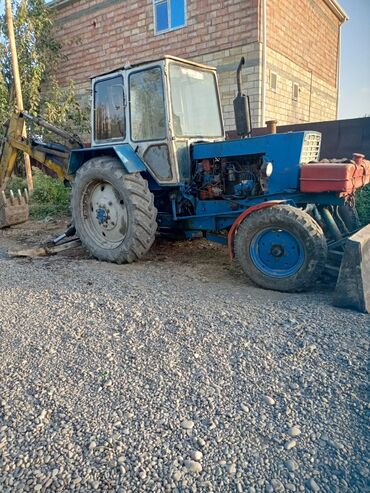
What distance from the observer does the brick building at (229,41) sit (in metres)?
9.35

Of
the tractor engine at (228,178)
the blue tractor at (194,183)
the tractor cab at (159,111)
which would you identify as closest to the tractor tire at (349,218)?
the blue tractor at (194,183)

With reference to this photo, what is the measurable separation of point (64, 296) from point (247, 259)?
75.7 inches

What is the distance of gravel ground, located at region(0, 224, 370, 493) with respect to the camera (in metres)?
1.69

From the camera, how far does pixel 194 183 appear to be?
493cm

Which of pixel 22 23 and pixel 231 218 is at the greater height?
pixel 22 23

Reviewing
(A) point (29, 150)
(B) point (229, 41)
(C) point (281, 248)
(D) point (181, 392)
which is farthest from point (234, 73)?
(D) point (181, 392)

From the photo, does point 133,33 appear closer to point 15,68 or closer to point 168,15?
point 168,15

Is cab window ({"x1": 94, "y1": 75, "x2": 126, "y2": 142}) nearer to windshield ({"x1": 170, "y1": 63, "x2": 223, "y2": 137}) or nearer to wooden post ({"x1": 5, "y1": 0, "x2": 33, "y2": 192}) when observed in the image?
windshield ({"x1": 170, "y1": 63, "x2": 223, "y2": 137})

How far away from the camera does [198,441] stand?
1858mm

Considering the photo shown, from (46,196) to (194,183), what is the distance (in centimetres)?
620

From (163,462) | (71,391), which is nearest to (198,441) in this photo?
(163,462)

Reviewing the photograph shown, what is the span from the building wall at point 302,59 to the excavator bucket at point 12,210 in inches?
251

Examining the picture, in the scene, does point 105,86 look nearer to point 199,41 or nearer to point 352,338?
point 352,338

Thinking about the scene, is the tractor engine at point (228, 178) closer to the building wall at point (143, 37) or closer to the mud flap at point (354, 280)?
the mud flap at point (354, 280)
